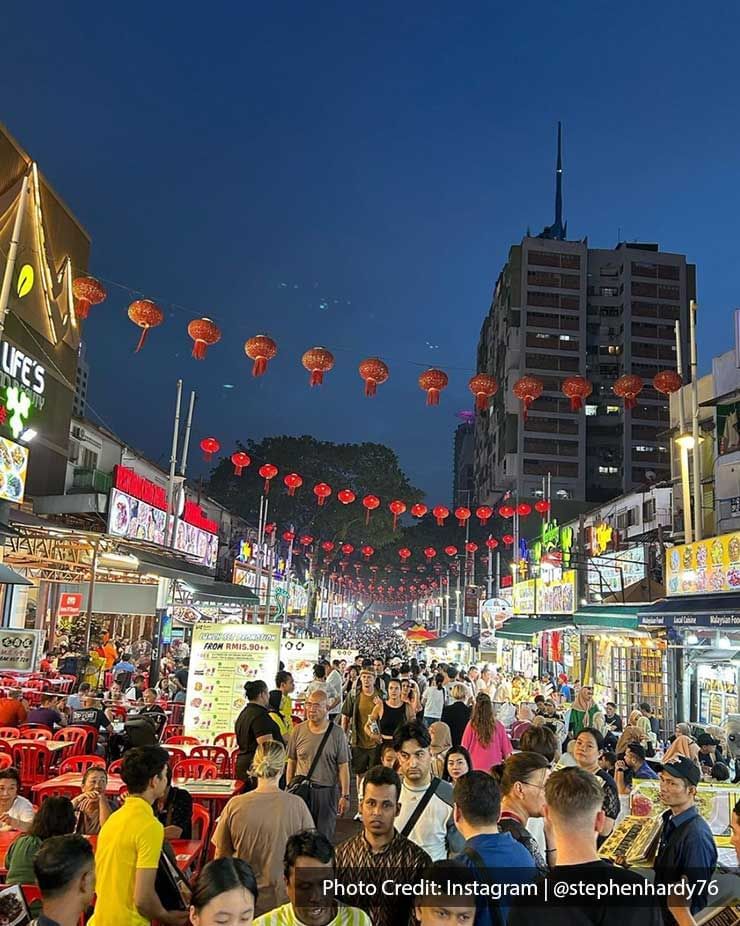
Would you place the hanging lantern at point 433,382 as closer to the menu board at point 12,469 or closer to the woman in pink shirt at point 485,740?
the woman in pink shirt at point 485,740

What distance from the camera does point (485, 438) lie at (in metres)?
85.6

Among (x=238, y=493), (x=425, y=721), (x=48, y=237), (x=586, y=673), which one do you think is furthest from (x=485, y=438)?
(x=425, y=721)

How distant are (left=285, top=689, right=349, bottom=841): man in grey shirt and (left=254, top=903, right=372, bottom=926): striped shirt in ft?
14.7

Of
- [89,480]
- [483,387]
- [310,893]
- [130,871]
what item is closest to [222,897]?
[310,893]

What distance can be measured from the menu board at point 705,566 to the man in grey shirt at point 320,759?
9.60 meters

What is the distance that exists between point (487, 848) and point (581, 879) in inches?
29.7

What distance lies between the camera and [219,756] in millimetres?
11500

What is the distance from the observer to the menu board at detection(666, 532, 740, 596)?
14750 mm

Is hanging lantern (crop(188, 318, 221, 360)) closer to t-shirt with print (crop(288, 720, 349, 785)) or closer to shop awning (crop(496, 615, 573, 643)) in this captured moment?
t-shirt with print (crop(288, 720, 349, 785))

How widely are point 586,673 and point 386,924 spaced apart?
25105 millimetres

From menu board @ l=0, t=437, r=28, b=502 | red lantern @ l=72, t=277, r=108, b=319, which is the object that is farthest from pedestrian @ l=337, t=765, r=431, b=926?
menu board @ l=0, t=437, r=28, b=502

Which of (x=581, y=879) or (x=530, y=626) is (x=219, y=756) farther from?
(x=530, y=626)

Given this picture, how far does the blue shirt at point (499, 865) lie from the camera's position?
11.7 ft

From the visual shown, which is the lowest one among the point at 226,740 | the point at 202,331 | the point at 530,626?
the point at 226,740
